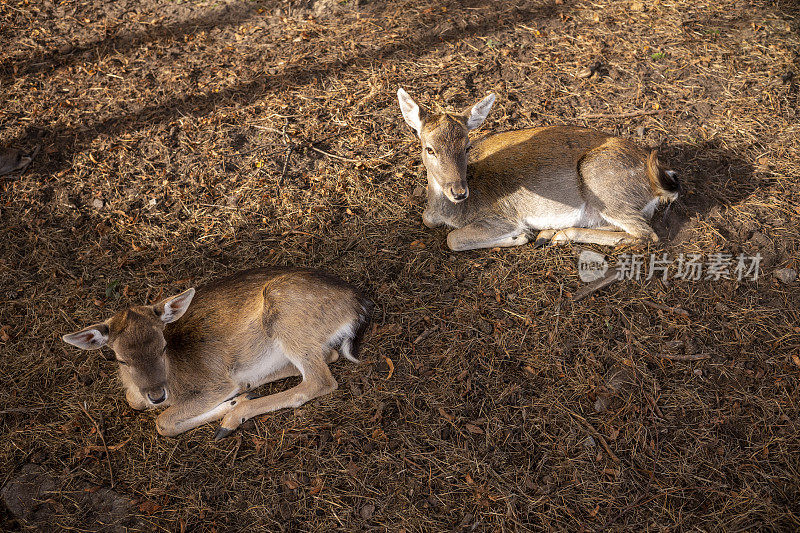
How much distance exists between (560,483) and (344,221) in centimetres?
310

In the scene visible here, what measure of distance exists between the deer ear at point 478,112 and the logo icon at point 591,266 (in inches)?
63.3

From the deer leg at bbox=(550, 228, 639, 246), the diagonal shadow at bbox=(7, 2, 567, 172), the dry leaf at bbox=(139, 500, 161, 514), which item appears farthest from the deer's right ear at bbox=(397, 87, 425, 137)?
the dry leaf at bbox=(139, 500, 161, 514)

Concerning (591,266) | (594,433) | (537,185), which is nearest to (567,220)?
(537,185)

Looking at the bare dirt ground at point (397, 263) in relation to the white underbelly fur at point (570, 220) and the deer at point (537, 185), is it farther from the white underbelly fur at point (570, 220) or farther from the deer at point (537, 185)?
the white underbelly fur at point (570, 220)

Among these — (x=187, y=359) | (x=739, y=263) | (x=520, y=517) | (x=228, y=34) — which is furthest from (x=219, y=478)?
(x=228, y=34)

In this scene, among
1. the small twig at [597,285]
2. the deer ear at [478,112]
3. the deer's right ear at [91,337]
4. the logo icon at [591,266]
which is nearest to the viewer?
the deer's right ear at [91,337]

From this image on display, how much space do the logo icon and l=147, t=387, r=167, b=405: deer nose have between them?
3.60 m

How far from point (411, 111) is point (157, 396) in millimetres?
3312

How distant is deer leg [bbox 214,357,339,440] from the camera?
4312 millimetres

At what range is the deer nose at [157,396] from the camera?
3.99 m

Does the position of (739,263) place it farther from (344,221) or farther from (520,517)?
(344,221)

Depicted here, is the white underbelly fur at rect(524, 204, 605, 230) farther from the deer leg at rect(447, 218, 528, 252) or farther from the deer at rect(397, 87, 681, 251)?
the deer leg at rect(447, 218, 528, 252)

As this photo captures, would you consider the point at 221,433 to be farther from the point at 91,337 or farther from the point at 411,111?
the point at 411,111

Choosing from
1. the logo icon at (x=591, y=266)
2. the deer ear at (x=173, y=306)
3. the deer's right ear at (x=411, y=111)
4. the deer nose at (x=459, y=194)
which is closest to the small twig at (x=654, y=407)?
the logo icon at (x=591, y=266)
